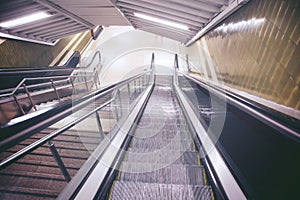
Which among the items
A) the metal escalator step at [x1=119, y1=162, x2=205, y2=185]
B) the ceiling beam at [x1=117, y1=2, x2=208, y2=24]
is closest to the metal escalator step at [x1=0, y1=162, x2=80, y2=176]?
the metal escalator step at [x1=119, y1=162, x2=205, y2=185]

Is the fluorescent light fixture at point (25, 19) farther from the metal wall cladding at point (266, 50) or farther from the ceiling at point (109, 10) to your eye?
the metal wall cladding at point (266, 50)

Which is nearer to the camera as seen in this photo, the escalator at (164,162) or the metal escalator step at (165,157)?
the escalator at (164,162)

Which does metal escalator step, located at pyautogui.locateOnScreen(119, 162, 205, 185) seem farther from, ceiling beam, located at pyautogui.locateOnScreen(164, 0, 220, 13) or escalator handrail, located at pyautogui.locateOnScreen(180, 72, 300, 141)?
ceiling beam, located at pyautogui.locateOnScreen(164, 0, 220, 13)

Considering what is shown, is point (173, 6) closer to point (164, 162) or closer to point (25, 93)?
point (164, 162)

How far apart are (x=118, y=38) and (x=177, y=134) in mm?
12055

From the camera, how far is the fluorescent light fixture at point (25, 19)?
4.58 meters

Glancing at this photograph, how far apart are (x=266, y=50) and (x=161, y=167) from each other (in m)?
1.88

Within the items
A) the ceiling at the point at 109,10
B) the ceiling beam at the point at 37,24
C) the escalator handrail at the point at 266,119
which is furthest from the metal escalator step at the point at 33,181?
the ceiling beam at the point at 37,24

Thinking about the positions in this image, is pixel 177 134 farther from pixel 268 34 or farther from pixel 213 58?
pixel 213 58

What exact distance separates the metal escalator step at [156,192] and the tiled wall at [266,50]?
1.19 metres

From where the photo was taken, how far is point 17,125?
2.65 feet

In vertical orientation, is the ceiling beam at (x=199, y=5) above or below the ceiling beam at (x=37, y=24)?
above

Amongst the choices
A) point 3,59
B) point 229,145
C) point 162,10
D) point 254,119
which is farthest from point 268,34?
point 3,59

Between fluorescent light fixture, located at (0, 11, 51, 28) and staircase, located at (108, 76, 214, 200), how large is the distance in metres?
4.05
